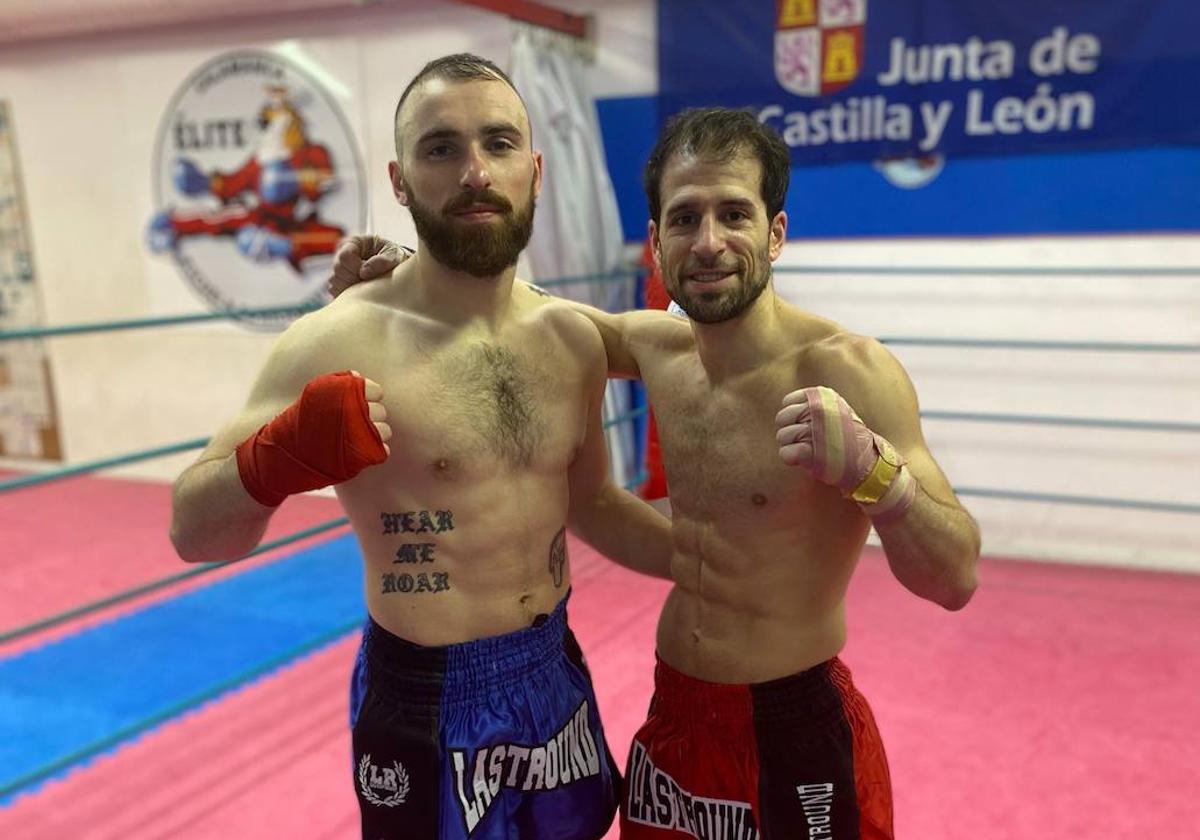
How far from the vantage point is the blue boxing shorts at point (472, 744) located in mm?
1363

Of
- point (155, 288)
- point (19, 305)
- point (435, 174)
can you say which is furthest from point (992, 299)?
point (19, 305)

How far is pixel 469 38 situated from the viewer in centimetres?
452

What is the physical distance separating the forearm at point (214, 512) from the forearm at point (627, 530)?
21.2 inches

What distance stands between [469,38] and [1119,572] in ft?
11.9

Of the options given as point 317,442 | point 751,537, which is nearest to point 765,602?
point 751,537

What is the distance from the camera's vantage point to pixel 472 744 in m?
1.36

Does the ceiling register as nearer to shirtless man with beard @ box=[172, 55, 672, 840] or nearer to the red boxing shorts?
shirtless man with beard @ box=[172, 55, 672, 840]

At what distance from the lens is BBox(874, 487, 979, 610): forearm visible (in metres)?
1.20

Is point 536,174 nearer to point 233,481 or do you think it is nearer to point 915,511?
point 233,481

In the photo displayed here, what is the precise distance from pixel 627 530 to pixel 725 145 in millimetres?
628

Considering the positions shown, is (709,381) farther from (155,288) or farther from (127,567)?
(155,288)

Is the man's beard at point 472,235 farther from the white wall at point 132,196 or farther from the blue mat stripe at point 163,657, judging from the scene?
the white wall at point 132,196

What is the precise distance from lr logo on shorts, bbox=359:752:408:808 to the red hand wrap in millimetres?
445

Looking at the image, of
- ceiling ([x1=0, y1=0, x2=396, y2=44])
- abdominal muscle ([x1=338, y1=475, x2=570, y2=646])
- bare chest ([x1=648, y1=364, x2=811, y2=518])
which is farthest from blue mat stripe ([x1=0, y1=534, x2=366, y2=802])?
ceiling ([x1=0, y1=0, x2=396, y2=44])
